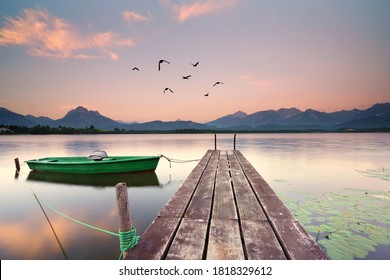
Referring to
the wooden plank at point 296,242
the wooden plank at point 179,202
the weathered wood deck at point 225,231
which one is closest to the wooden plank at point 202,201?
the weathered wood deck at point 225,231

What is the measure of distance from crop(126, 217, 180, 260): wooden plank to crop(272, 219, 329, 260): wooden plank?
1.85 meters

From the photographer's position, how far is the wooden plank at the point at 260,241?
10.8 ft

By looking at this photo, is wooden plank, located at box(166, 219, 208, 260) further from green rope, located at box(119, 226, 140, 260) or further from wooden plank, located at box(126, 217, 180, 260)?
green rope, located at box(119, 226, 140, 260)

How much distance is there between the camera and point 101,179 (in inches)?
622

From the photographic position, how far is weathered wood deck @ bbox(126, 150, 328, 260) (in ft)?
10.9

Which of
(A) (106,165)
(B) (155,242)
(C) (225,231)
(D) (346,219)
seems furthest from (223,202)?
(A) (106,165)

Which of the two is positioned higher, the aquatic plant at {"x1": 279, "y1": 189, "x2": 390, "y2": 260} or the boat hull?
the boat hull

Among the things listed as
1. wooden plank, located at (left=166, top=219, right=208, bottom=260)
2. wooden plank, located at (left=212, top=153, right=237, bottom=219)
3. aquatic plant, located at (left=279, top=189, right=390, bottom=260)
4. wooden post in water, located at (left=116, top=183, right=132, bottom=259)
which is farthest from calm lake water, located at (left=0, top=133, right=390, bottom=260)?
wooden plank, located at (left=166, top=219, right=208, bottom=260)

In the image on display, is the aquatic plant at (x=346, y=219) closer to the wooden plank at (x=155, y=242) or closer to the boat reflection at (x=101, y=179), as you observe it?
the wooden plank at (x=155, y=242)

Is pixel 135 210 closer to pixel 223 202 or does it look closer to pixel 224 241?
pixel 223 202
